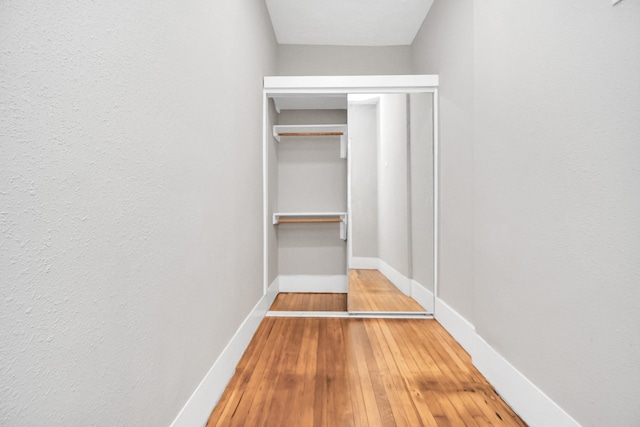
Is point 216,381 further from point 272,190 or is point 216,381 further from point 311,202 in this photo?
point 311,202

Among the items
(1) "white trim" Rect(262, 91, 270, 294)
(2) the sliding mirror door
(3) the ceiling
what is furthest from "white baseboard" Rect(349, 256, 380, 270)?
(3) the ceiling

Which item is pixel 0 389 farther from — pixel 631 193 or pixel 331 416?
pixel 631 193

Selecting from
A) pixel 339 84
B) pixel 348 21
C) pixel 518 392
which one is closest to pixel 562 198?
pixel 518 392

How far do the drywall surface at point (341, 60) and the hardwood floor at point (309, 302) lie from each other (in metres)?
2.25

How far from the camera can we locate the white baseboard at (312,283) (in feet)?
12.3

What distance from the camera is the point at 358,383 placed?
179cm

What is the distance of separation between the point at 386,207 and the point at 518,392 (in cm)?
168

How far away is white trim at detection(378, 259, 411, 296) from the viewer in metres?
2.97

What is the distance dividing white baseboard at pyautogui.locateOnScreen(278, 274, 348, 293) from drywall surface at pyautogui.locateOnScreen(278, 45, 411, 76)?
2.10 m

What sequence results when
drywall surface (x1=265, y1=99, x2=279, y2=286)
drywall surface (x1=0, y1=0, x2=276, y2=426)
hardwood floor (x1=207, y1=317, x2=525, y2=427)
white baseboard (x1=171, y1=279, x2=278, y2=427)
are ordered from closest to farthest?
drywall surface (x1=0, y1=0, x2=276, y2=426)
white baseboard (x1=171, y1=279, x2=278, y2=427)
hardwood floor (x1=207, y1=317, x2=525, y2=427)
drywall surface (x1=265, y1=99, x2=279, y2=286)

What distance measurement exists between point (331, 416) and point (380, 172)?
194 cm

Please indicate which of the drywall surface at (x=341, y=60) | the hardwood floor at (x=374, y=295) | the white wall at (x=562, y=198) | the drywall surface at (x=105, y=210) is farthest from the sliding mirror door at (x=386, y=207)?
the drywall surface at (x=105, y=210)

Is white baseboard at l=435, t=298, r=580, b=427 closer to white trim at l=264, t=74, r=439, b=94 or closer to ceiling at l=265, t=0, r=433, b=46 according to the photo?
white trim at l=264, t=74, r=439, b=94

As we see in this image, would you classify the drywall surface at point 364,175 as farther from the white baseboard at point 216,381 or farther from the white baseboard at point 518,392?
the white baseboard at point 518,392
